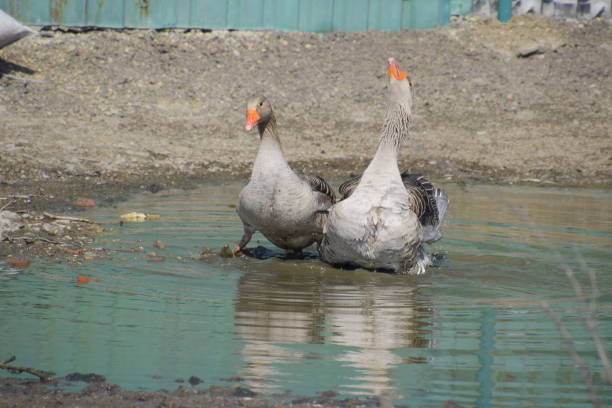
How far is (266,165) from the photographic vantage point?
7.51m

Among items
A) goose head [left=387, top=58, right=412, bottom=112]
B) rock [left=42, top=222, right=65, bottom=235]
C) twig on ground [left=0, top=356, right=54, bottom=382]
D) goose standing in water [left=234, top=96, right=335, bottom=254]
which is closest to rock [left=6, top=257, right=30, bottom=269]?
rock [left=42, top=222, right=65, bottom=235]

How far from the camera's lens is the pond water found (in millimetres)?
4602

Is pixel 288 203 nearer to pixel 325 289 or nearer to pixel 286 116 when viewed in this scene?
pixel 325 289

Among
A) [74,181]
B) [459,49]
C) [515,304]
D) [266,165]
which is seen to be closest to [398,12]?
[459,49]

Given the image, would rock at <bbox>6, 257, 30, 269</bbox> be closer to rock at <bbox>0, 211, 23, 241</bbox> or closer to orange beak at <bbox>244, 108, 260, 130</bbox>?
rock at <bbox>0, 211, 23, 241</bbox>

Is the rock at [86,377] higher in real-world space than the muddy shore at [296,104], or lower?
lower

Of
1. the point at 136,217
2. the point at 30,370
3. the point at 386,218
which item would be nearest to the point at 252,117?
the point at 386,218

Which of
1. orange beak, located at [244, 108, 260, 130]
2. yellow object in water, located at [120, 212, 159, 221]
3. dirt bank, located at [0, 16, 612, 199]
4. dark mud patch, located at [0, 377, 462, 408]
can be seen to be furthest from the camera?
dirt bank, located at [0, 16, 612, 199]

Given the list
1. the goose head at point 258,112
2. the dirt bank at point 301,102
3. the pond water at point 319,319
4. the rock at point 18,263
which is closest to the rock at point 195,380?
the pond water at point 319,319

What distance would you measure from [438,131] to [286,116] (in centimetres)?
266

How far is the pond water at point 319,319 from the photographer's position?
4602 millimetres

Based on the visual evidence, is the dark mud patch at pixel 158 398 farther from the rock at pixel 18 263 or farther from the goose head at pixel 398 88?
the goose head at pixel 398 88

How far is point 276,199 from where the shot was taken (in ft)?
24.3

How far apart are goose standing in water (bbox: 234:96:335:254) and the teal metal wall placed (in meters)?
9.40
